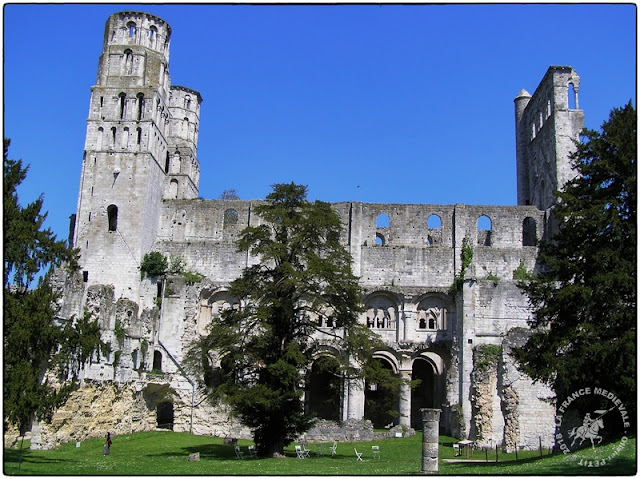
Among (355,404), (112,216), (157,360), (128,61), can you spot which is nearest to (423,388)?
(355,404)

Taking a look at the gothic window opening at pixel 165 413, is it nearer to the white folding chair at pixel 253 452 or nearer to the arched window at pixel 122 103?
the white folding chair at pixel 253 452

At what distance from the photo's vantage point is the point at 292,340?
28.2 m

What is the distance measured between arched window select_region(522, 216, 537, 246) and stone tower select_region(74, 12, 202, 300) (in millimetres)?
22681

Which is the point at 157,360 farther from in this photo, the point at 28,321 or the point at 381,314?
the point at 28,321

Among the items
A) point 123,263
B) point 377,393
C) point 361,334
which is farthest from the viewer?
point 377,393

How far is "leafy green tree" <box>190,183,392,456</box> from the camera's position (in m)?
26.6

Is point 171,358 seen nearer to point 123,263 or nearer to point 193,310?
point 193,310

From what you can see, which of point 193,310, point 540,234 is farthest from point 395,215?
point 193,310

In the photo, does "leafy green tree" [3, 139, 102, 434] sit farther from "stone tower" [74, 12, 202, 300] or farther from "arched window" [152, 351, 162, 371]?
"stone tower" [74, 12, 202, 300]

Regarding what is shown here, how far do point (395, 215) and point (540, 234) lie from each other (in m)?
9.12

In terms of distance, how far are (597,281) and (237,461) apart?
13.1 metres

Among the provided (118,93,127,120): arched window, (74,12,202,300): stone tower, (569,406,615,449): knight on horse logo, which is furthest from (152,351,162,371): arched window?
(569,406,615,449): knight on horse logo

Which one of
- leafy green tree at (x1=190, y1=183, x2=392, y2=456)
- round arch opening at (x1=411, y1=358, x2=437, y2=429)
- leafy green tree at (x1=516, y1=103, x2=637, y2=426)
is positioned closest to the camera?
leafy green tree at (x1=516, y1=103, x2=637, y2=426)

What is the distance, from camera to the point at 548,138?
164ft
